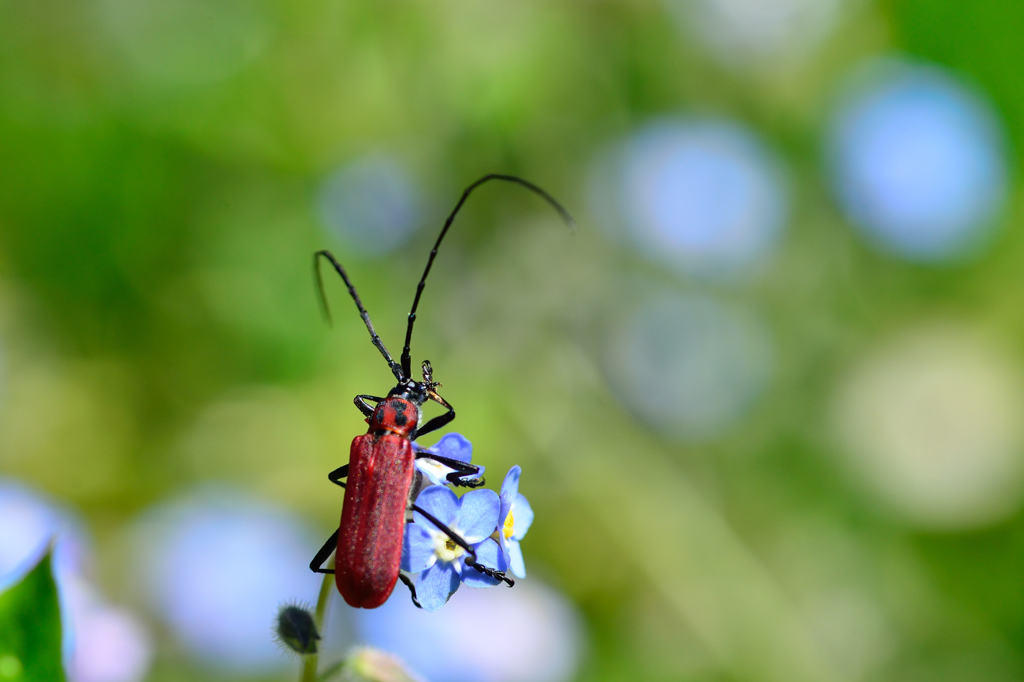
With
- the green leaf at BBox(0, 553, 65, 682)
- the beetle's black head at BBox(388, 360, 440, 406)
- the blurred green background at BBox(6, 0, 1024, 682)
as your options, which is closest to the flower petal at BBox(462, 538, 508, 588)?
the beetle's black head at BBox(388, 360, 440, 406)

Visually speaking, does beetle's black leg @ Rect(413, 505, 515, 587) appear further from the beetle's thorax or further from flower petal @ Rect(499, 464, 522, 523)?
the beetle's thorax

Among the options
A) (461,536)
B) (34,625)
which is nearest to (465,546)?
(461,536)

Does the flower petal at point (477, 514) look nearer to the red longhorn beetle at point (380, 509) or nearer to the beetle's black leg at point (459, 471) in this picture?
the red longhorn beetle at point (380, 509)

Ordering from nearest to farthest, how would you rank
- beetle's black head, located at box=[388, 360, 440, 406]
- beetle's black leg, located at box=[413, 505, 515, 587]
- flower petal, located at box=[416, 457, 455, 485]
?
beetle's black leg, located at box=[413, 505, 515, 587] < flower petal, located at box=[416, 457, 455, 485] < beetle's black head, located at box=[388, 360, 440, 406]

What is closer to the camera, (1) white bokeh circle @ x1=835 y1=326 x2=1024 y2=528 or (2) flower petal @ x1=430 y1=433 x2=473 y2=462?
(2) flower petal @ x1=430 y1=433 x2=473 y2=462

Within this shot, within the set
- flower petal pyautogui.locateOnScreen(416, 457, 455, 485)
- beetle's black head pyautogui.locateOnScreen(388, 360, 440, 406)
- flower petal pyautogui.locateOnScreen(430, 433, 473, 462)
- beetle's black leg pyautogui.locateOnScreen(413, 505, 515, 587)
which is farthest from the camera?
beetle's black head pyautogui.locateOnScreen(388, 360, 440, 406)

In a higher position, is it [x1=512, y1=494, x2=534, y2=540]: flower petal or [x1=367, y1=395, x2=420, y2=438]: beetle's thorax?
[x1=367, y1=395, x2=420, y2=438]: beetle's thorax

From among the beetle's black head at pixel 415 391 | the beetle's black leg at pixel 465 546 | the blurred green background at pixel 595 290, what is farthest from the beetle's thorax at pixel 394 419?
the blurred green background at pixel 595 290
